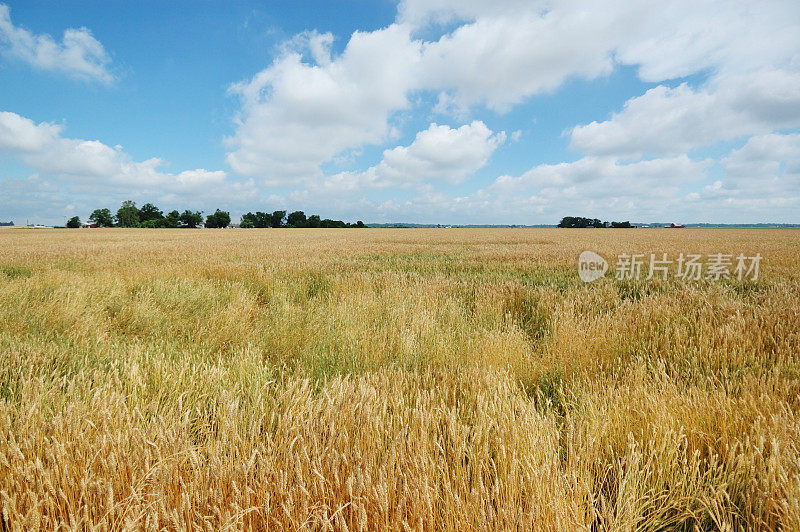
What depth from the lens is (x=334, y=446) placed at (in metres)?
1.62

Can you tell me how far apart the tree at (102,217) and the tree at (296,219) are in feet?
235

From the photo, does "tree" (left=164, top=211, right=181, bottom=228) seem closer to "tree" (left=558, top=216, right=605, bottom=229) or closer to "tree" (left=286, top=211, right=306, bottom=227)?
"tree" (left=286, top=211, right=306, bottom=227)

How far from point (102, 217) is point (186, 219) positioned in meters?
41.8

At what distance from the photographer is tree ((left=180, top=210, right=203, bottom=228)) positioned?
13212 cm

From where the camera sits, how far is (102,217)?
143 m

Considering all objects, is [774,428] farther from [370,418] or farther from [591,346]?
[370,418]

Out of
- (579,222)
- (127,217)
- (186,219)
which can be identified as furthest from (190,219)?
(579,222)

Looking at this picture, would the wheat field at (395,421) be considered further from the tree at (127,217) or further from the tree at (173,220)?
the tree at (127,217)

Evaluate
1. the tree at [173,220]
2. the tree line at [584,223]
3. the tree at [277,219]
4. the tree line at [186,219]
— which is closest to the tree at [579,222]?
the tree line at [584,223]

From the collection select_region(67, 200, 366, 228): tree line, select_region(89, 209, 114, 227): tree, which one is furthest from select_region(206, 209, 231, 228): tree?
select_region(89, 209, 114, 227): tree

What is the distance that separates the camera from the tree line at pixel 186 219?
13212cm

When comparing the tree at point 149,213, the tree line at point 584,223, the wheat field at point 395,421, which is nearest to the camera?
the wheat field at point 395,421

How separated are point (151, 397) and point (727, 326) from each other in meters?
4.80

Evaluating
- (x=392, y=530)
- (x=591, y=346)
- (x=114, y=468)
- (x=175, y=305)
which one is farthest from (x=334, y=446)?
(x=175, y=305)
